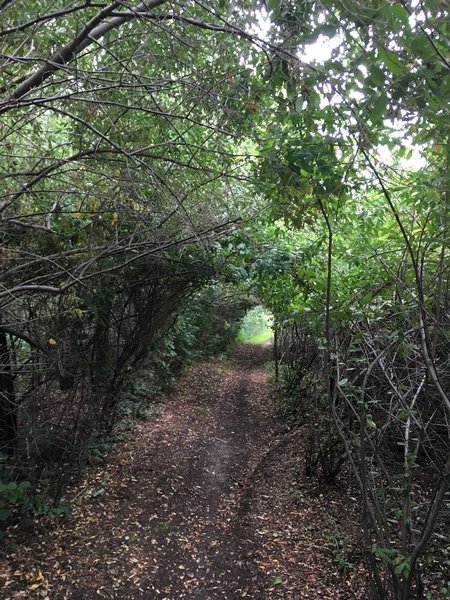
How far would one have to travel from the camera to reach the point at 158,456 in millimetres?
6082

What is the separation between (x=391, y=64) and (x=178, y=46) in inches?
111

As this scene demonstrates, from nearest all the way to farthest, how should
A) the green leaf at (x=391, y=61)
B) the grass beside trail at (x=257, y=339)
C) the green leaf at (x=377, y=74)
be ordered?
the green leaf at (x=391, y=61), the green leaf at (x=377, y=74), the grass beside trail at (x=257, y=339)

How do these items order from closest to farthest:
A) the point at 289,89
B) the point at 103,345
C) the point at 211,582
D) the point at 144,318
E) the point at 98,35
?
1. the point at 289,89
2. the point at 98,35
3. the point at 211,582
4. the point at 103,345
5. the point at 144,318

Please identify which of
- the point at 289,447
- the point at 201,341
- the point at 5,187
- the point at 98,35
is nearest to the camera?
the point at 98,35

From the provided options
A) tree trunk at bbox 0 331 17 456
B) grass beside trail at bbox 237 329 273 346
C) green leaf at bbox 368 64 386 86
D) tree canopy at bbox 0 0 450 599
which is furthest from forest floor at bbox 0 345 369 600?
grass beside trail at bbox 237 329 273 346

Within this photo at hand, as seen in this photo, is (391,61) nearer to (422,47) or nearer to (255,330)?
(422,47)

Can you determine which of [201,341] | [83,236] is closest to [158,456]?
Answer: [83,236]

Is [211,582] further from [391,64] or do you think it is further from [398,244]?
[391,64]

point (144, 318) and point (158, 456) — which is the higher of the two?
Result: point (144, 318)

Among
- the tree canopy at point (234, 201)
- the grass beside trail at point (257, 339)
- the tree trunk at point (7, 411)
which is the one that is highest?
the tree canopy at point (234, 201)

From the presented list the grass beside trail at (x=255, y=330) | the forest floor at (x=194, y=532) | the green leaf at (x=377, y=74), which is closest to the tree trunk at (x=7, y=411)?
the forest floor at (x=194, y=532)

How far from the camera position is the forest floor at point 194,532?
350 cm

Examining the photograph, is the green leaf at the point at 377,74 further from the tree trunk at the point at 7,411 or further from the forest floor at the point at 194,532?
the tree trunk at the point at 7,411

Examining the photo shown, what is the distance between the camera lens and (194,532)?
4402 millimetres
